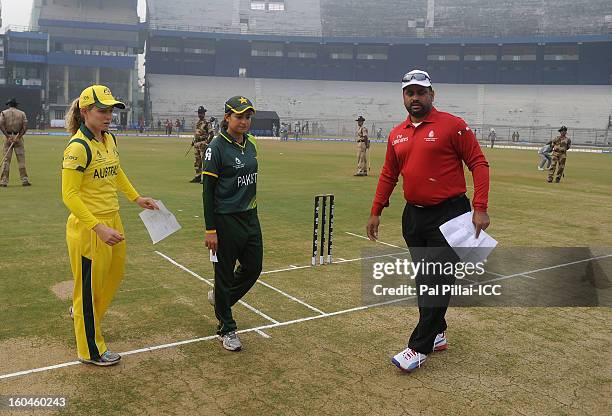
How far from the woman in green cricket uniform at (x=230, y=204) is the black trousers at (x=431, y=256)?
1.43m

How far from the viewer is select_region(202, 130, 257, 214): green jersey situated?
4.74 metres

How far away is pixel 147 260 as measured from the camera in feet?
25.7

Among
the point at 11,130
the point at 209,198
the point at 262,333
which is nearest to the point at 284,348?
the point at 262,333

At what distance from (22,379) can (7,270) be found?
3.39 meters

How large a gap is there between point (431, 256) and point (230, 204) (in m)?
1.73

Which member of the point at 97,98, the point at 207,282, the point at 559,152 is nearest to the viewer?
the point at 97,98

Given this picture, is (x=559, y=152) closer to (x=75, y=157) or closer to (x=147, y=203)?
(x=147, y=203)

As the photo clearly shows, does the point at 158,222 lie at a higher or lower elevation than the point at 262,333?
higher

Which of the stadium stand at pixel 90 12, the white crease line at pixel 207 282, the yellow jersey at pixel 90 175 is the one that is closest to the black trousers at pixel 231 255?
the white crease line at pixel 207 282

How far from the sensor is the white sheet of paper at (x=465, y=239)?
4.33 m

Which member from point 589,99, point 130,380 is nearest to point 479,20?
point 589,99

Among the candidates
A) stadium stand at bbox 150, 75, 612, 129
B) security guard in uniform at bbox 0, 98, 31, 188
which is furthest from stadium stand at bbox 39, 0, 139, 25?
security guard in uniform at bbox 0, 98, 31, 188

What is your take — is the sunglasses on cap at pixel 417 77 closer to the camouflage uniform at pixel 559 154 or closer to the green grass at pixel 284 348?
the green grass at pixel 284 348

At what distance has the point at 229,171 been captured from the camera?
478cm
